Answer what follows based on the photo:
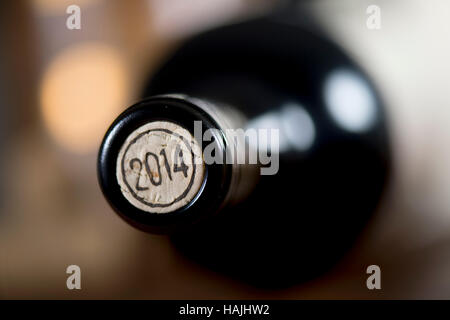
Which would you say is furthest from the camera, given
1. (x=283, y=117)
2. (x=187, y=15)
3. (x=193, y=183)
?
(x=187, y=15)

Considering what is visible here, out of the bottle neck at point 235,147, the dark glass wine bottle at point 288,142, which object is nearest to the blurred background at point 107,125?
the dark glass wine bottle at point 288,142

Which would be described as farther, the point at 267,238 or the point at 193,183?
the point at 267,238

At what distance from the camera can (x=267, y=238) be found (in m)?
0.45

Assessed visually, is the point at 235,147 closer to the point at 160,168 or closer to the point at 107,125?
the point at 160,168

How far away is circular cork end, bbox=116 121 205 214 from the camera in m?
0.28

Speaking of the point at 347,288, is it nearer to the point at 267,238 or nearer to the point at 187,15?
the point at 267,238

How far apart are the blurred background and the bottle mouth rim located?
23 cm

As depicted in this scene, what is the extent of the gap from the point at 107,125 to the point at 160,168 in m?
0.26

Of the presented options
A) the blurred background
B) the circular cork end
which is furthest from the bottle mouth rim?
the blurred background

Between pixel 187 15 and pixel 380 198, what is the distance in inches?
9.4

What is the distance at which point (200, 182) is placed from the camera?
0.28 m

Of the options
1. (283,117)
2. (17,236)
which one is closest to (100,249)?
(17,236)

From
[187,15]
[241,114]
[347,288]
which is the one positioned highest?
[187,15]

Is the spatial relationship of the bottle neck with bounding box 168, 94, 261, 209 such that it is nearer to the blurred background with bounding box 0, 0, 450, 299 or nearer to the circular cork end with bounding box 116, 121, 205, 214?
the circular cork end with bounding box 116, 121, 205, 214
